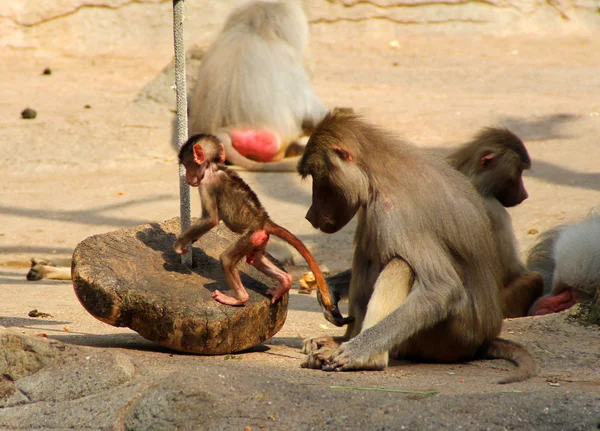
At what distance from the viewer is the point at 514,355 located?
4.18 m

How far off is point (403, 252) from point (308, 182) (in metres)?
5.29

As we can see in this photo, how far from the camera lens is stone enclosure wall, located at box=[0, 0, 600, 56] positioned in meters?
13.6

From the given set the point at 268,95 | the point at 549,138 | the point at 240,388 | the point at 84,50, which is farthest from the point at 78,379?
the point at 84,50

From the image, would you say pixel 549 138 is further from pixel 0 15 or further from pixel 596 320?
pixel 0 15

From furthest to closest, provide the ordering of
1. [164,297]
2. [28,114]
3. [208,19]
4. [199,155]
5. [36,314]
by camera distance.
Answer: [208,19] < [28,114] < [36,314] < [199,155] < [164,297]

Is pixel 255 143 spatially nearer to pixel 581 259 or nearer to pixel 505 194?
pixel 505 194

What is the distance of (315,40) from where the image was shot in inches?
581

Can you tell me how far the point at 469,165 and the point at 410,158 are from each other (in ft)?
5.19

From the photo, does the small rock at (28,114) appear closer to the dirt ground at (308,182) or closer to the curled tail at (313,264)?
the dirt ground at (308,182)

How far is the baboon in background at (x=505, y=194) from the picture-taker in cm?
559

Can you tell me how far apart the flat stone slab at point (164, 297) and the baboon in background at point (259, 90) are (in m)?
5.11

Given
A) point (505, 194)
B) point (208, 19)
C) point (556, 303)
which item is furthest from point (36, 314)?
point (208, 19)

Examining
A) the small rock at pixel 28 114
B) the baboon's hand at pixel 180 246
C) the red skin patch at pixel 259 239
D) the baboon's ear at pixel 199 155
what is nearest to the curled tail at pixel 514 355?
the red skin patch at pixel 259 239

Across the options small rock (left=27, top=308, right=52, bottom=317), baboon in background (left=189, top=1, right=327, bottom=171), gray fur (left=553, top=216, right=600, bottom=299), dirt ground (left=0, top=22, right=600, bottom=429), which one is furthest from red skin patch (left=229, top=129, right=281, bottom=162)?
small rock (left=27, top=308, right=52, bottom=317)
